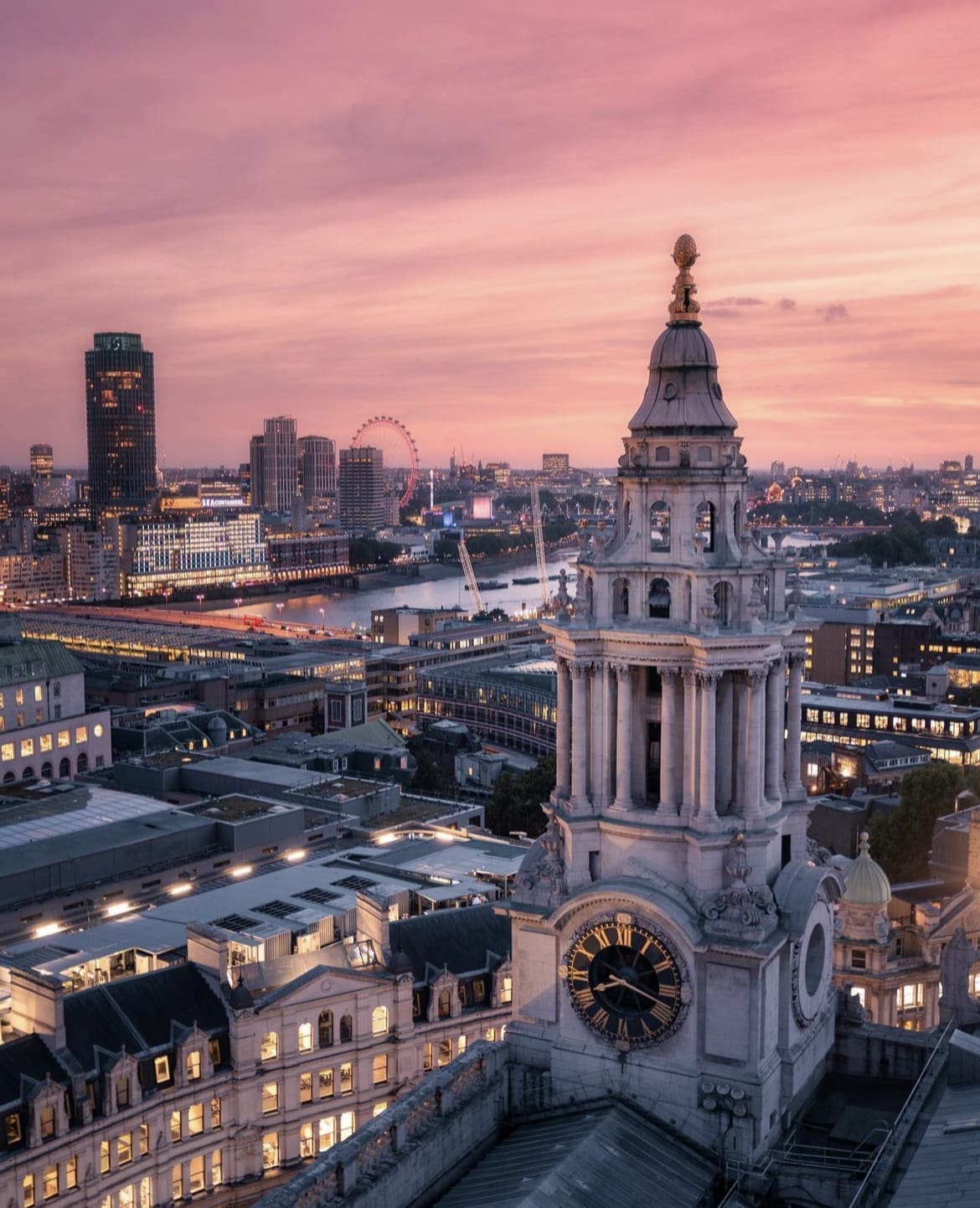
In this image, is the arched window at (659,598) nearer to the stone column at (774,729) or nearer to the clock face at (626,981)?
the stone column at (774,729)

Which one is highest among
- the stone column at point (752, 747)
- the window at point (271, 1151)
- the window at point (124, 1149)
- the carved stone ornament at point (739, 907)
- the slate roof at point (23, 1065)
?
the stone column at point (752, 747)

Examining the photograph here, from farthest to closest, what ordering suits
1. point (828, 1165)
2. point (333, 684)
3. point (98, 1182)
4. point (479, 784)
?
point (333, 684)
point (479, 784)
point (98, 1182)
point (828, 1165)

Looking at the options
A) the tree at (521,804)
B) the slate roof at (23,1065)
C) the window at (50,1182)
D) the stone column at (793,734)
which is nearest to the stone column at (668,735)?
the stone column at (793,734)

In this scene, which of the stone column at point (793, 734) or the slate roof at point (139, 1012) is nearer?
the stone column at point (793, 734)

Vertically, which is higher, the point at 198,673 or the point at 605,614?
the point at 605,614

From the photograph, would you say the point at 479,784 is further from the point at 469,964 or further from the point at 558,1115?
the point at 558,1115

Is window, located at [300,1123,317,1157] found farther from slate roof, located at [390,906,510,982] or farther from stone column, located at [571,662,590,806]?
stone column, located at [571,662,590,806]

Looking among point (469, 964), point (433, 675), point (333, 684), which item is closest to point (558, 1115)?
point (469, 964)

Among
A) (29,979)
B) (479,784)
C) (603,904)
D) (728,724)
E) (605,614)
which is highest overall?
(605,614)

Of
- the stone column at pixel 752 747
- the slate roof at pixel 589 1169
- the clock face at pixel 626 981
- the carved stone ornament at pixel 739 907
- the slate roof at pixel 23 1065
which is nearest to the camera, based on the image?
the slate roof at pixel 589 1169
